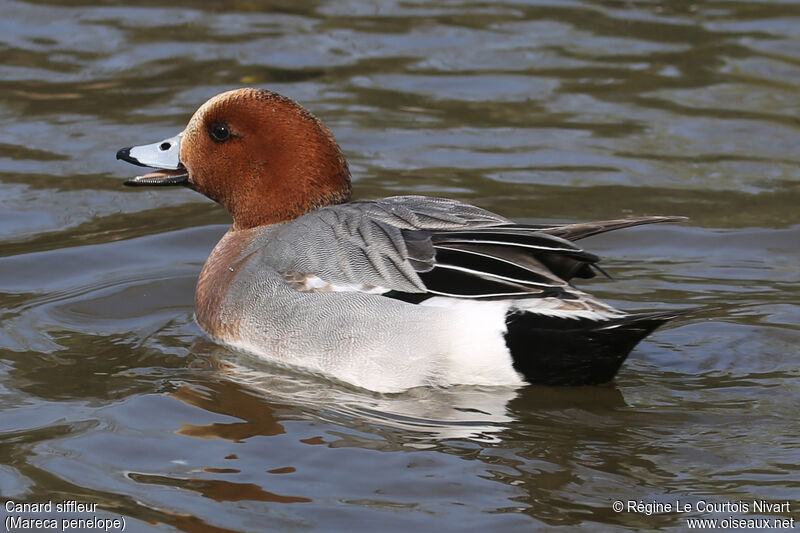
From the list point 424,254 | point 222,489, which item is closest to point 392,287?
point 424,254

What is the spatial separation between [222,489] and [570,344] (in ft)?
4.57

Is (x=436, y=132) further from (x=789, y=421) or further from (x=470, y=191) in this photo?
(x=789, y=421)

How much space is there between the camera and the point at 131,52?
30.1ft

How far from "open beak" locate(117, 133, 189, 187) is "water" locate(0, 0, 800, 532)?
61 cm

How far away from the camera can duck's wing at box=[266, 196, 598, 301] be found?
462cm

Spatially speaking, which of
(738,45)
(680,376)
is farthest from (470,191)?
(738,45)

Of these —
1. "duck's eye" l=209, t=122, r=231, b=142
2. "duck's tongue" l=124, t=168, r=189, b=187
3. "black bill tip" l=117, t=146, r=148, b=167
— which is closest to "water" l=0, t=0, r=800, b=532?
"duck's tongue" l=124, t=168, r=189, b=187

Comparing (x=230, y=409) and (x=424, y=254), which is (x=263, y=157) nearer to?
(x=424, y=254)

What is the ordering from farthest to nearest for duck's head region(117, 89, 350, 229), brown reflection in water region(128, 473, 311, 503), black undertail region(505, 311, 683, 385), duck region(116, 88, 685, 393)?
duck's head region(117, 89, 350, 229)
duck region(116, 88, 685, 393)
black undertail region(505, 311, 683, 385)
brown reflection in water region(128, 473, 311, 503)

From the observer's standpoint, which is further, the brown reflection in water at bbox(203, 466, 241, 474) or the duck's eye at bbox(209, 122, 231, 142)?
the duck's eye at bbox(209, 122, 231, 142)

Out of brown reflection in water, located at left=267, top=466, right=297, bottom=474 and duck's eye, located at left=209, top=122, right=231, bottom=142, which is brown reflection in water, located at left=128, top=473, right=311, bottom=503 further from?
duck's eye, located at left=209, top=122, right=231, bottom=142

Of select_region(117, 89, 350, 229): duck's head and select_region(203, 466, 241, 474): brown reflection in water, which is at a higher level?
select_region(117, 89, 350, 229): duck's head

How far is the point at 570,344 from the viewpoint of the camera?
4.58 meters

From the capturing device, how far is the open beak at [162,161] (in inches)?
225
